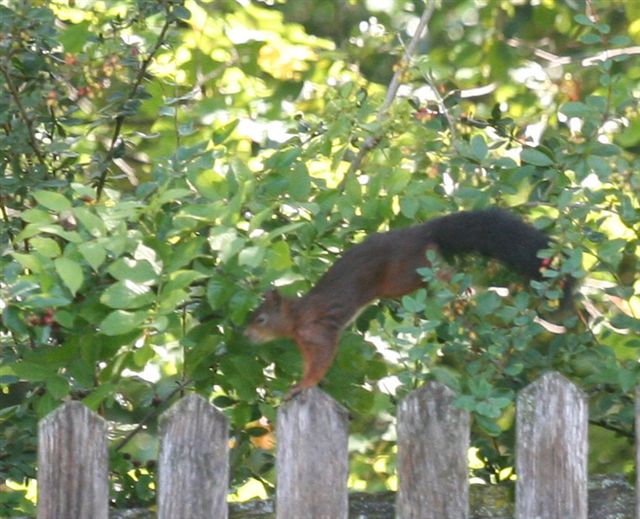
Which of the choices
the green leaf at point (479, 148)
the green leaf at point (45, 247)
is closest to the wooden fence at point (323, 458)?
the green leaf at point (45, 247)

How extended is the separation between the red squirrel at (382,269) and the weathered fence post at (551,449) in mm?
352

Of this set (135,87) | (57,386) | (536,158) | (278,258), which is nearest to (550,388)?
(278,258)

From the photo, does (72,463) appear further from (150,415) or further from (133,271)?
(150,415)

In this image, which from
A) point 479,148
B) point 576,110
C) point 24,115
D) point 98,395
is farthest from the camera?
point 24,115

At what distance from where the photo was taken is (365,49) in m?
3.93

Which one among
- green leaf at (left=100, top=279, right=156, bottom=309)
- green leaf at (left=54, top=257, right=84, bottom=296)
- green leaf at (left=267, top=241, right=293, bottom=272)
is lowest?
green leaf at (left=100, top=279, right=156, bottom=309)

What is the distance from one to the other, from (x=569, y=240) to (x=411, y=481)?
0.51 meters

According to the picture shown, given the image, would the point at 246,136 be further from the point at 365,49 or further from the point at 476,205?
the point at 476,205

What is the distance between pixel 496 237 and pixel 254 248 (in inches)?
24.1

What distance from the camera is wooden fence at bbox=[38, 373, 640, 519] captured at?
6.21 ft

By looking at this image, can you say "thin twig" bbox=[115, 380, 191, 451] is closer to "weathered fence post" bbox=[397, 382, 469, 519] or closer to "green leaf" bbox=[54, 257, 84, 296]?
"green leaf" bbox=[54, 257, 84, 296]

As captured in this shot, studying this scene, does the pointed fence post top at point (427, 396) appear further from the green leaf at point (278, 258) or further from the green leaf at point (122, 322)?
the green leaf at point (122, 322)

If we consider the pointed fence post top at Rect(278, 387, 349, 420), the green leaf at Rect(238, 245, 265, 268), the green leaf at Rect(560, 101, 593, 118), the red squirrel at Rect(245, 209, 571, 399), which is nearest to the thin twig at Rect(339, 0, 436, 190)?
the red squirrel at Rect(245, 209, 571, 399)

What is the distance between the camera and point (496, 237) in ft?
7.80
